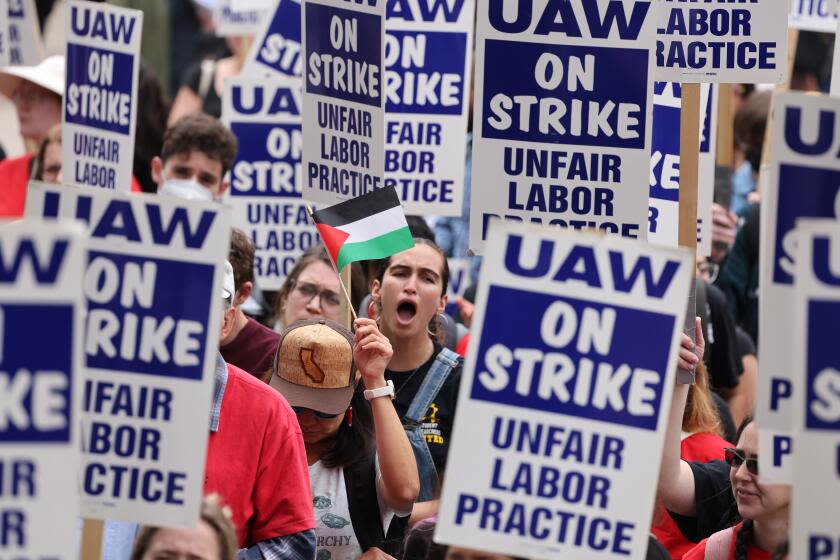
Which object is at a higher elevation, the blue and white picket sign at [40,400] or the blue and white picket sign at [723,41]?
the blue and white picket sign at [723,41]

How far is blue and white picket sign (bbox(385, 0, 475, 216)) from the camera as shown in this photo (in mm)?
8555

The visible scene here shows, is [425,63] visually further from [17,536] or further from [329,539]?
[17,536]

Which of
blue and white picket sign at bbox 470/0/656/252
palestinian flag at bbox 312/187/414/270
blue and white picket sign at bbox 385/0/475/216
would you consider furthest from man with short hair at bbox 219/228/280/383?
blue and white picket sign at bbox 385/0/475/216

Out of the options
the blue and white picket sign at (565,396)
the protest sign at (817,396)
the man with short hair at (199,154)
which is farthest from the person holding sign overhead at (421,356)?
the protest sign at (817,396)

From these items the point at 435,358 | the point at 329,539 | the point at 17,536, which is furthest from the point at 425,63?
the point at 17,536

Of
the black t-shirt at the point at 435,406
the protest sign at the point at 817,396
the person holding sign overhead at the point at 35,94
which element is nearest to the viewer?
the protest sign at the point at 817,396

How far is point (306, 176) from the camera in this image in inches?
286

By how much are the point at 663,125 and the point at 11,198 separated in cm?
398

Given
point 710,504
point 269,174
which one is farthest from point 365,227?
point 269,174

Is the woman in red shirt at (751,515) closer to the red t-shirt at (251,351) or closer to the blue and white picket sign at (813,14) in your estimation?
the red t-shirt at (251,351)

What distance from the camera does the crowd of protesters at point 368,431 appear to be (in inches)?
219

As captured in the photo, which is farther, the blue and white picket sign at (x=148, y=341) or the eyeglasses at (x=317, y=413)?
the eyeglasses at (x=317, y=413)

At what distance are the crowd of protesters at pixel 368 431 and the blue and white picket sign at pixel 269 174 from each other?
0.32m

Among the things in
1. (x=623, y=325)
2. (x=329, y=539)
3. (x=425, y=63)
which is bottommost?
(x=329, y=539)
